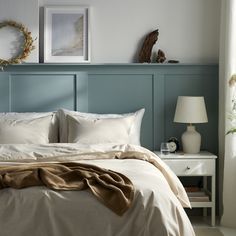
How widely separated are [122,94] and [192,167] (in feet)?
3.36

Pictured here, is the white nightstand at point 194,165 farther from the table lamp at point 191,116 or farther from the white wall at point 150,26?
the white wall at point 150,26

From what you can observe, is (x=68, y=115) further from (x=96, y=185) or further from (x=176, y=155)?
(x=96, y=185)

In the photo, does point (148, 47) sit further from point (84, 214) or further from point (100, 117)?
point (84, 214)

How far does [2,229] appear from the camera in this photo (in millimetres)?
3119

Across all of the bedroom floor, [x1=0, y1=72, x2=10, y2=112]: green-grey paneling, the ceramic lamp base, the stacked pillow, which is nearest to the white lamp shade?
the ceramic lamp base

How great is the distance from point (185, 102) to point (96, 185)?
214cm

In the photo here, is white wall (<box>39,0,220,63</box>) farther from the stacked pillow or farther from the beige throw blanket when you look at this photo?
the beige throw blanket

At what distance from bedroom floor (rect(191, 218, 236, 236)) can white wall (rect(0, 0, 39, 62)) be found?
2.22 meters

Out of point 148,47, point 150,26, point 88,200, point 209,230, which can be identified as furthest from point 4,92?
point 88,200

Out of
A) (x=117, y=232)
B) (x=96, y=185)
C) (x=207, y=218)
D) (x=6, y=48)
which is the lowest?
(x=207, y=218)

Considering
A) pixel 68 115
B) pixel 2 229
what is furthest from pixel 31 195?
pixel 68 115

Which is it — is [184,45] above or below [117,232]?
above

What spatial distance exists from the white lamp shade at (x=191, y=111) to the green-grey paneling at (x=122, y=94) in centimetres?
41

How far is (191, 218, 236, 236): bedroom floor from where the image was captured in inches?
195
